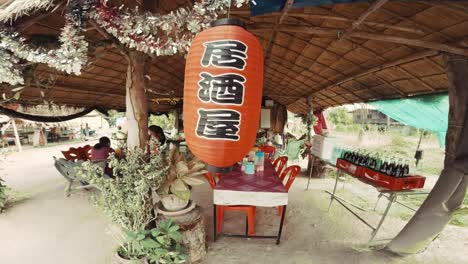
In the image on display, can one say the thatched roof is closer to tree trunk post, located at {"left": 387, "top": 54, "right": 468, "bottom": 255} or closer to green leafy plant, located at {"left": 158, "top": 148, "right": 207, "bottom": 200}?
tree trunk post, located at {"left": 387, "top": 54, "right": 468, "bottom": 255}

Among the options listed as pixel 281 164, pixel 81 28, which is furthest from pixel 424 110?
pixel 81 28

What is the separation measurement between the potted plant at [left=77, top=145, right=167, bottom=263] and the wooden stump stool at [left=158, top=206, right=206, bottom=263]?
0.40 meters

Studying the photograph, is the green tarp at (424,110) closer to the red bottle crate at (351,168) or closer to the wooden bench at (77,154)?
the red bottle crate at (351,168)

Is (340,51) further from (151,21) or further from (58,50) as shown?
(58,50)

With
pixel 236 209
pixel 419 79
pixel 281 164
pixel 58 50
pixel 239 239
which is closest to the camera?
pixel 58 50

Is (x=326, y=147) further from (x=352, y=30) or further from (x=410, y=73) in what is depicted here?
(x=352, y=30)

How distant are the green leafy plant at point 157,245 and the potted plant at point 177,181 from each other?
249mm

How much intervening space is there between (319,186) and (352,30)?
4462mm

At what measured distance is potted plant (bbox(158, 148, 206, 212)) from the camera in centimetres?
251

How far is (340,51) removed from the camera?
3.20 metres

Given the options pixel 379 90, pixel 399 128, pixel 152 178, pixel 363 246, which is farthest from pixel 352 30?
pixel 399 128

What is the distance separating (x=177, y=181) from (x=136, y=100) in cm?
110

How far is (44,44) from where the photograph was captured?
6.71ft

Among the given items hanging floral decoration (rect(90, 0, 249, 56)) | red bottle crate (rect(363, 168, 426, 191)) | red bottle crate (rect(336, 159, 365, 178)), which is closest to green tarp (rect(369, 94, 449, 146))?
red bottle crate (rect(363, 168, 426, 191))
